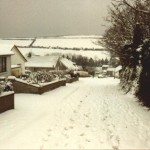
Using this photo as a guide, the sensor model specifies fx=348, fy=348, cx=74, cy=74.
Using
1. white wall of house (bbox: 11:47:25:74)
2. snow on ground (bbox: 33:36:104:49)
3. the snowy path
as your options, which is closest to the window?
white wall of house (bbox: 11:47:25:74)

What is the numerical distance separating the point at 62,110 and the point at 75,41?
152 meters

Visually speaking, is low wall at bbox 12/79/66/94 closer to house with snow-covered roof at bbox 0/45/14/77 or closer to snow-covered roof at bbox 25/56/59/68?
house with snow-covered roof at bbox 0/45/14/77

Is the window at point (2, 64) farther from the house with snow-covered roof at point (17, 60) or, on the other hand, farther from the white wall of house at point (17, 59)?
the white wall of house at point (17, 59)

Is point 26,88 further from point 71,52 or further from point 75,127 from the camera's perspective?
point 71,52

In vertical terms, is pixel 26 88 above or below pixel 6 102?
below

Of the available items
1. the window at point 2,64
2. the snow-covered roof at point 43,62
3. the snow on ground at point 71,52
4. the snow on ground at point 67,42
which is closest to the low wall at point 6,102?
the window at point 2,64

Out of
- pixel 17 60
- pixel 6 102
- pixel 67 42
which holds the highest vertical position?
pixel 67 42

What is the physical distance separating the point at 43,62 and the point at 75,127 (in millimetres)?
64129

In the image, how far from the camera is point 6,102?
53.2 feet

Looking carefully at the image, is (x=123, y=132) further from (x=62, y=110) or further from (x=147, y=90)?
(x=147, y=90)

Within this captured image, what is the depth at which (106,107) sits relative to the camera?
59.2 ft

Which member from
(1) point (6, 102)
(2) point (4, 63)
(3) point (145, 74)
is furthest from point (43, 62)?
(1) point (6, 102)

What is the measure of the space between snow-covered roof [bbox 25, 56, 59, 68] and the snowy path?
55942 millimetres

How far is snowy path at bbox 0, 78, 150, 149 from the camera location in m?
10.3
